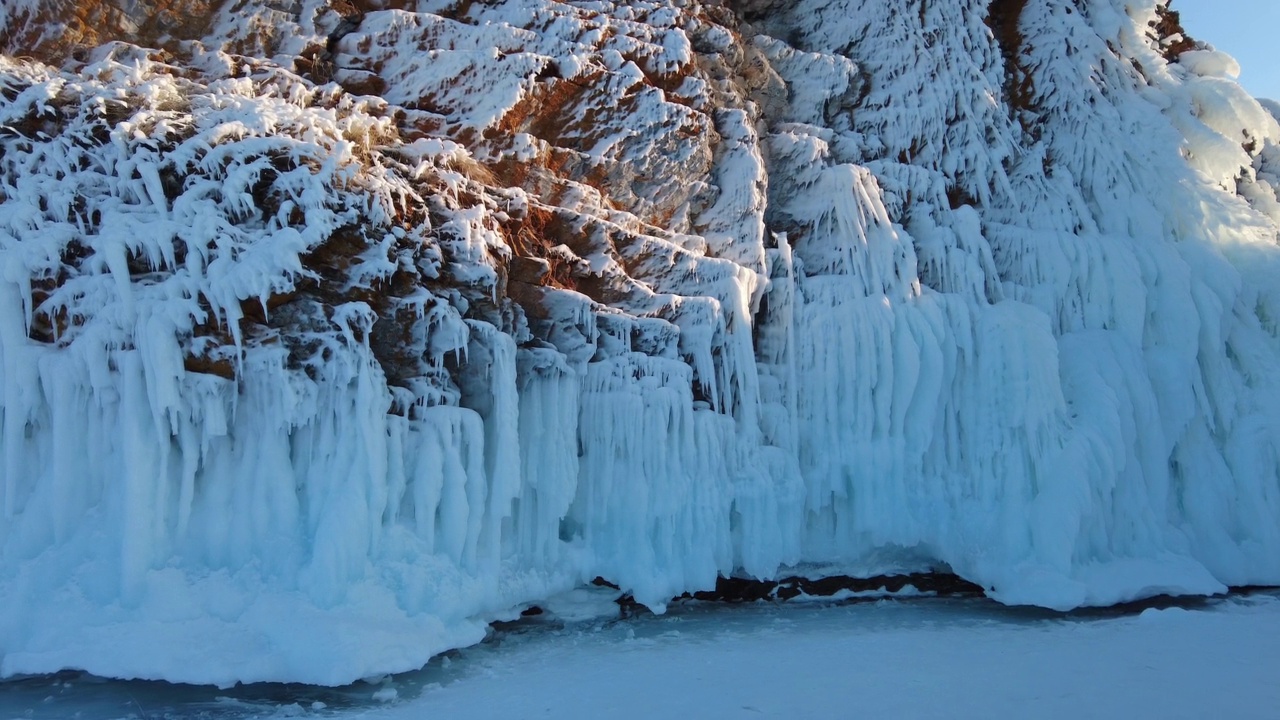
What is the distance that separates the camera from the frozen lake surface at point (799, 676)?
7402mm

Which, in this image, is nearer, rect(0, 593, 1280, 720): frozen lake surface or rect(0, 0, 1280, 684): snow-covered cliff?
rect(0, 593, 1280, 720): frozen lake surface

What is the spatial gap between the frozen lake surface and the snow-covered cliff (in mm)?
372

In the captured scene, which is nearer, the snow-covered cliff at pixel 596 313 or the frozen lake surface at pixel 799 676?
the frozen lake surface at pixel 799 676

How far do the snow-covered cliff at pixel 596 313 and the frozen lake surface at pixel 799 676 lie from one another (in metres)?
0.37

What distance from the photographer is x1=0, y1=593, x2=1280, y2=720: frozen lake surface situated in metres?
7.40

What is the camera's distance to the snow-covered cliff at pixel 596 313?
26.3ft

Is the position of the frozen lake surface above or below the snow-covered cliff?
below

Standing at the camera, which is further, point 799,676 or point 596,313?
point 596,313

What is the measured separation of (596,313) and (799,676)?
15.6ft

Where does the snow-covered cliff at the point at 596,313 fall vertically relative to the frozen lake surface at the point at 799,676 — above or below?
above

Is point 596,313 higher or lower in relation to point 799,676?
higher

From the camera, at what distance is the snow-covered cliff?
8023 millimetres

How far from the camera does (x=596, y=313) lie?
10.7 meters

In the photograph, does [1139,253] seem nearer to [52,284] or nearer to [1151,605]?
[1151,605]
